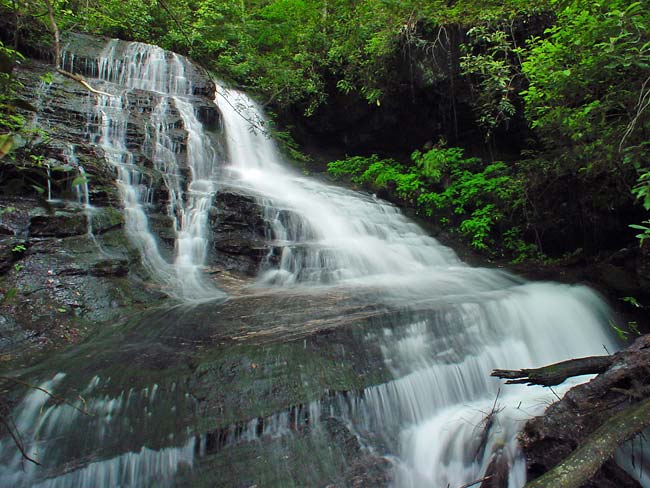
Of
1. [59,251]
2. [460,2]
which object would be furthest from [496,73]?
[59,251]

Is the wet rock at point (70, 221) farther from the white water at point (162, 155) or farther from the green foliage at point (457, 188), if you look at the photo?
the green foliage at point (457, 188)

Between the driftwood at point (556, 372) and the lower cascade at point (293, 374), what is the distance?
0.40 meters

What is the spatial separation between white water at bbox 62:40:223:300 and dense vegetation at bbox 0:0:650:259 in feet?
5.48

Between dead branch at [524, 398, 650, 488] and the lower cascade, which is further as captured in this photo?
the lower cascade

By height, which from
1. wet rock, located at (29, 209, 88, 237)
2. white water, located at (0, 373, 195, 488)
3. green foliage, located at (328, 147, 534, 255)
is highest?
green foliage, located at (328, 147, 534, 255)

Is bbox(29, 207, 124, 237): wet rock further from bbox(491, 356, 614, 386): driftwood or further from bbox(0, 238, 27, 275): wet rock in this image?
bbox(491, 356, 614, 386): driftwood

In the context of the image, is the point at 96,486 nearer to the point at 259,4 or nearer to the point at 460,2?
the point at 460,2

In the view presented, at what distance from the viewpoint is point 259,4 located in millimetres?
16672

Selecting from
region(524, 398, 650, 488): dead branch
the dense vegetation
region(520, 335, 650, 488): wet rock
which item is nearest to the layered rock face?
the dense vegetation

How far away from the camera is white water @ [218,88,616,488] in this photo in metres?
2.92

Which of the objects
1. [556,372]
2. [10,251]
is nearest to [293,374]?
[556,372]

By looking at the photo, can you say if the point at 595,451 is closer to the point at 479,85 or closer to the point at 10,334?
the point at 10,334

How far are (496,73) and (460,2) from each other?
3.10m

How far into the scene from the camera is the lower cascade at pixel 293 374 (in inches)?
99.7
